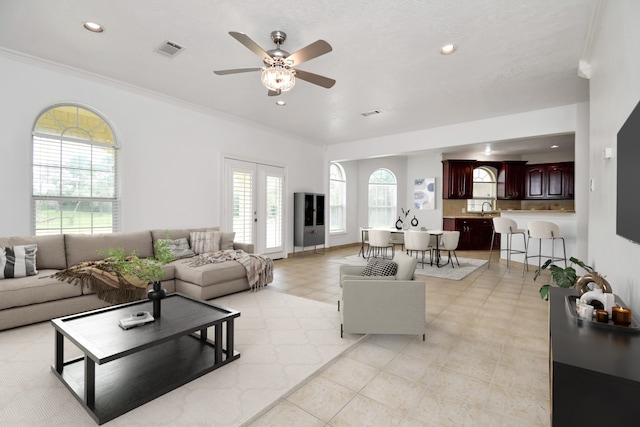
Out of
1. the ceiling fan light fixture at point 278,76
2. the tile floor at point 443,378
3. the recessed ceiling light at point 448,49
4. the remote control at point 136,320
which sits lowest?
the tile floor at point 443,378

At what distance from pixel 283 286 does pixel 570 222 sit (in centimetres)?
542

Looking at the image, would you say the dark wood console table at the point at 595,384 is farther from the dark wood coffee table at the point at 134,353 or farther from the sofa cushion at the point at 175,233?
the sofa cushion at the point at 175,233

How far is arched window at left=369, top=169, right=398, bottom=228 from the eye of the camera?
34.0 feet

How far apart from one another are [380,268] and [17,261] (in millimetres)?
3889


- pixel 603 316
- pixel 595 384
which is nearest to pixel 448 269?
pixel 603 316

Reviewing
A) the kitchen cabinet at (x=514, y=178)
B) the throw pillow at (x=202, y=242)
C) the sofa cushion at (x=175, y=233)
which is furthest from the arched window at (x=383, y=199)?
the throw pillow at (x=202, y=242)

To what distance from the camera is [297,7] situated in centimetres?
277

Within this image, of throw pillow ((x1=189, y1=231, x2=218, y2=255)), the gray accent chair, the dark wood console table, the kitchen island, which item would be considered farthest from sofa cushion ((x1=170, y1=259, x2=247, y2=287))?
the kitchen island

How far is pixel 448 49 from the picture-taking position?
136 inches

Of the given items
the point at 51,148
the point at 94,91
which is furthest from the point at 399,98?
the point at 51,148

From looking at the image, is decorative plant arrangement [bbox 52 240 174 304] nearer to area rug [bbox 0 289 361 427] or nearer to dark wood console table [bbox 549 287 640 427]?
area rug [bbox 0 289 361 427]

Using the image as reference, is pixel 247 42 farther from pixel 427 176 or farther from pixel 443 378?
pixel 427 176

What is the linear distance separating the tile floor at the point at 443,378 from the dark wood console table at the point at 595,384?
0.80m

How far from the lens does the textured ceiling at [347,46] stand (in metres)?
2.83
